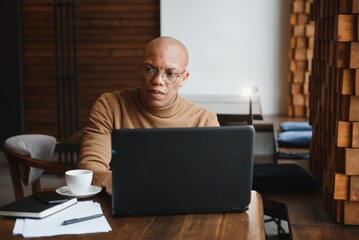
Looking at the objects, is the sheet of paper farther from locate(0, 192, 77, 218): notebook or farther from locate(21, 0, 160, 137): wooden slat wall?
locate(21, 0, 160, 137): wooden slat wall

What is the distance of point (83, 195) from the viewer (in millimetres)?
2004

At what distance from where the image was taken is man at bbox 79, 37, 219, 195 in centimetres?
245

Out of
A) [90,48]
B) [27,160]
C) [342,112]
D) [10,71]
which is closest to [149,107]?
[342,112]

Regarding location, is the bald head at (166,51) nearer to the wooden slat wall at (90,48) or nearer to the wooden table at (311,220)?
the wooden table at (311,220)

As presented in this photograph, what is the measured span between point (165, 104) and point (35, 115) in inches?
179

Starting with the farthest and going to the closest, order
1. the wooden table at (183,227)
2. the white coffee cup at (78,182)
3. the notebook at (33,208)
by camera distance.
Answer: the white coffee cup at (78,182) → the notebook at (33,208) → the wooden table at (183,227)

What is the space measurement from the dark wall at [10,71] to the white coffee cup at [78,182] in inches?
194

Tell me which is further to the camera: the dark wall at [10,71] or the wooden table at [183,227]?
the dark wall at [10,71]

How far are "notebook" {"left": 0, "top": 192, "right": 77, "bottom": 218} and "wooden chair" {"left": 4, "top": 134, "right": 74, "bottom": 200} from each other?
1.52 metres

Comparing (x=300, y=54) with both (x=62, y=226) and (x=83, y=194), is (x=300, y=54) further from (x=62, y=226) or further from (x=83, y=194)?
(x=62, y=226)

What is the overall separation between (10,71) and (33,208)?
513 cm

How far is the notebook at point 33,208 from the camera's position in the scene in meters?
1.80

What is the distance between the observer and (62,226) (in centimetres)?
172

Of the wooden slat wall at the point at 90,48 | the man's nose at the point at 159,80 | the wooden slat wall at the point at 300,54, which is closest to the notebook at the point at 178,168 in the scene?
the man's nose at the point at 159,80
